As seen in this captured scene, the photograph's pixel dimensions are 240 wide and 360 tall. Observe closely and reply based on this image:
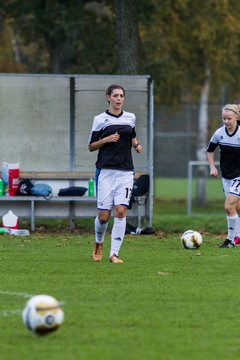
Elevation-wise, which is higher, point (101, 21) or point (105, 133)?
point (101, 21)

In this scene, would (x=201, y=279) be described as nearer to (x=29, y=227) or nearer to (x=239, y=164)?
(x=239, y=164)

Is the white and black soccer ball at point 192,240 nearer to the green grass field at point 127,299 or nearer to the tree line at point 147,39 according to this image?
the green grass field at point 127,299

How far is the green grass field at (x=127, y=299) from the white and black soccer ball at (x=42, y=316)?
0.11 m

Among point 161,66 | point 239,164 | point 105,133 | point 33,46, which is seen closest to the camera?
point 105,133

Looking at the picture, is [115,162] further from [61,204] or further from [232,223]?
[61,204]

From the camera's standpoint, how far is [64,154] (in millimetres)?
20031

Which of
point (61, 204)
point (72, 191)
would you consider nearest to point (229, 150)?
point (72, 191)

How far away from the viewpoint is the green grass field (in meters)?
7.66

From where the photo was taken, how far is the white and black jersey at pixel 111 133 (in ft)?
42.7

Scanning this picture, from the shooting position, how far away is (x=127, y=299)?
32.8ft

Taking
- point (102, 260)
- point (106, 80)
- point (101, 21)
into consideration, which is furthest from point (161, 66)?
point (102, 260)

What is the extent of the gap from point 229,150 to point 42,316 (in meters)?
8.10

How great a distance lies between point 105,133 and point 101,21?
60.1 ft

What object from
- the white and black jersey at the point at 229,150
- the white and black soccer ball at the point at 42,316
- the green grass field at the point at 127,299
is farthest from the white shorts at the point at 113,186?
the white and black soccer ball at the point at 42,316
